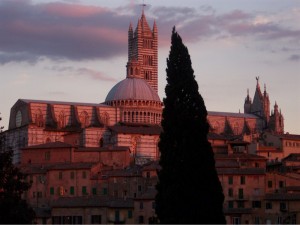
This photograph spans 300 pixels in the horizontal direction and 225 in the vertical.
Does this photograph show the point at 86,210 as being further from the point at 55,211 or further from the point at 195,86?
the point at 195,86

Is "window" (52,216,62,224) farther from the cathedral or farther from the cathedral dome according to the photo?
the cathedral dome

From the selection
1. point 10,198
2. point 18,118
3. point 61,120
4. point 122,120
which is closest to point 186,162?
point 10,198

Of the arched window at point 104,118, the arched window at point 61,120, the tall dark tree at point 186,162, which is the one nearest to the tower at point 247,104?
the arched window at point 104,118

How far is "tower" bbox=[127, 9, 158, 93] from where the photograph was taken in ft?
387

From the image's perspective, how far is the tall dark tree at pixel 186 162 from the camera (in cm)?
3344

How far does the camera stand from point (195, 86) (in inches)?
1378

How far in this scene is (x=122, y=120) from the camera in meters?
96.0

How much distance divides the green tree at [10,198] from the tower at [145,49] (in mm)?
80416

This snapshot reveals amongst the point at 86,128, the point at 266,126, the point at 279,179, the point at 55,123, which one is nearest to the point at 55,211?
the point at 279,179

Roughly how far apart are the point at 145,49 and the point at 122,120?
25935 mm

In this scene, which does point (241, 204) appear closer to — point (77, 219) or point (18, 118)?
point (77, 219)

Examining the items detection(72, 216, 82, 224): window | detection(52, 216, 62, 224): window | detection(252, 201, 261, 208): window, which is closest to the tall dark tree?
detection(72, 216, 82, 224): window

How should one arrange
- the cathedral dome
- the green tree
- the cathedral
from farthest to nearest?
the cathedral dome < the cathedral < the green tree

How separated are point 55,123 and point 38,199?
30.9 meters
